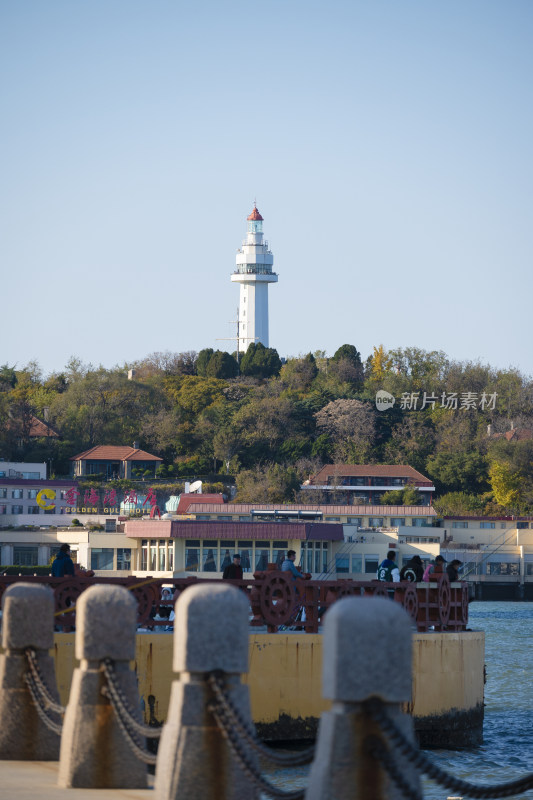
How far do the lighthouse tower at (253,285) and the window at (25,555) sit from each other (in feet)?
264

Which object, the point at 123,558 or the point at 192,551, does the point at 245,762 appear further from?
the point at 123,558

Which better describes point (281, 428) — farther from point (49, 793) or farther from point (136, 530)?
point (49, 793)

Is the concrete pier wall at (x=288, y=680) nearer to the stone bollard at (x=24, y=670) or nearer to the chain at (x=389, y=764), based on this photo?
the stone bollard at (x=24, y=670)

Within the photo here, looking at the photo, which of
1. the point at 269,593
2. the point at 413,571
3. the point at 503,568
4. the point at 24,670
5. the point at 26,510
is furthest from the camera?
the point at 503,568

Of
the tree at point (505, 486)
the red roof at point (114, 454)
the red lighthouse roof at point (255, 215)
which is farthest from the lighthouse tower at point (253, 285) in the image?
the tree at point (505, 486)

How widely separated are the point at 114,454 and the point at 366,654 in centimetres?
12246

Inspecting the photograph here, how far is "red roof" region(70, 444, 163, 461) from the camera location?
12762cm

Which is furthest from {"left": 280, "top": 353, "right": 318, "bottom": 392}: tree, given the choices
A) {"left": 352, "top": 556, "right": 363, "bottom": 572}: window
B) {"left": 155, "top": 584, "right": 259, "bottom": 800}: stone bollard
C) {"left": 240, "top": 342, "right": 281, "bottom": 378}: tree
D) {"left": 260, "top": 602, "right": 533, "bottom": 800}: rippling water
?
{"left": 155, "top": 584, "right": 259, "bottom": 800}: stone bollard

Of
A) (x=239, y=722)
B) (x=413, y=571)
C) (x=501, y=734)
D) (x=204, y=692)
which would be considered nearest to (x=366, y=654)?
(x=239, y=722)

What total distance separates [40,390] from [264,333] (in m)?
33.6

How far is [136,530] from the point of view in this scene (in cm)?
5784

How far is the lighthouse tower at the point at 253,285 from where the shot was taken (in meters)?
172

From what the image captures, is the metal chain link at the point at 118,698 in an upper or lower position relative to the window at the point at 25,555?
lower

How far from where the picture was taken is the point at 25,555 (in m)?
92.6
